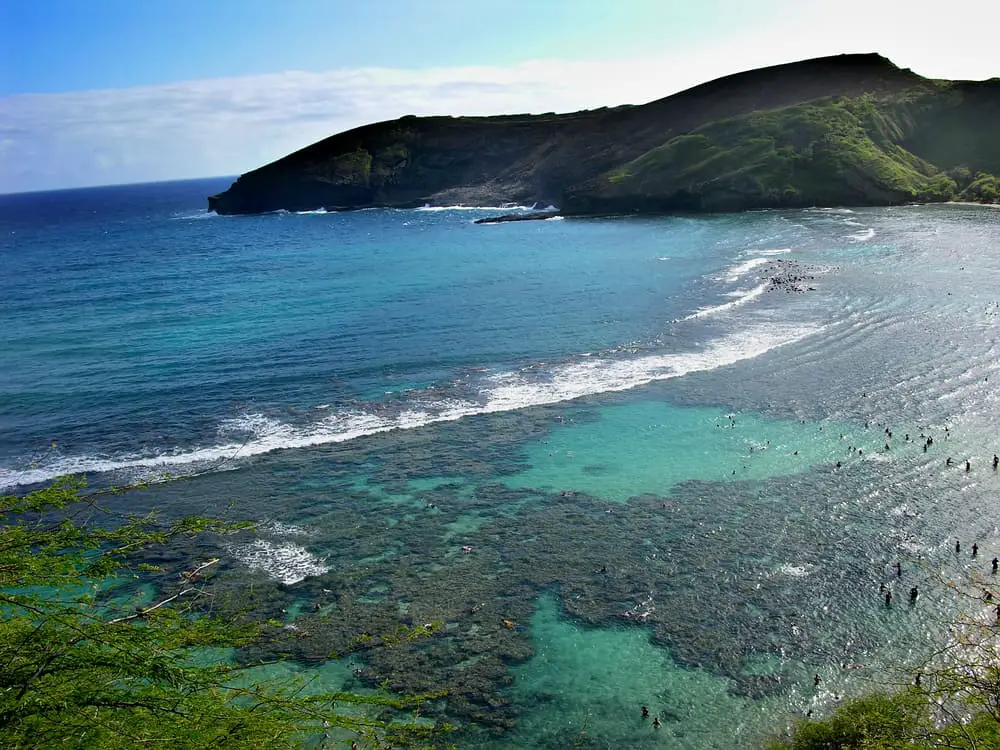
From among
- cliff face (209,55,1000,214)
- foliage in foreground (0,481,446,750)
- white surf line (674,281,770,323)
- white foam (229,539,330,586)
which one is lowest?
white foam (229,539,330,586)

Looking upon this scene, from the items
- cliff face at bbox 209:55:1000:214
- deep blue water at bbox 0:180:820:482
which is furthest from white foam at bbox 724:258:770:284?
cliff face at bbox 209:55:1000:214

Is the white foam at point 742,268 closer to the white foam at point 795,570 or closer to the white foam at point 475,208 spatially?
the white foam at point 795,570

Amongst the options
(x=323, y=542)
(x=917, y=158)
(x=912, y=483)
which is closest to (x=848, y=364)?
(x=912, y=483)

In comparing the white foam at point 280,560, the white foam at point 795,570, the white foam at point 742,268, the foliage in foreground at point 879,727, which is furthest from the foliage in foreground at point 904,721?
the white foam at point 742,268

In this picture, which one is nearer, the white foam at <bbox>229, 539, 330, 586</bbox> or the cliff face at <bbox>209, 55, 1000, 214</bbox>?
the white foam at <bbox>229, 539, 330, 586</bbox>

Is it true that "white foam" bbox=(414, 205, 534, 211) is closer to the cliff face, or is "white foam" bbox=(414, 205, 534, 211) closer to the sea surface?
the cliff face

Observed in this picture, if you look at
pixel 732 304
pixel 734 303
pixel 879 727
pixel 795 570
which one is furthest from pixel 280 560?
pixel 734 303

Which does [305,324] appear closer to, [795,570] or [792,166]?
[795,570]
